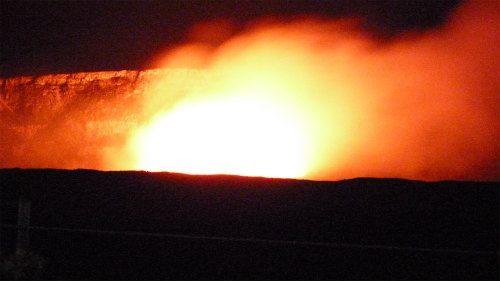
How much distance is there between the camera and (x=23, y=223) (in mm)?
5035

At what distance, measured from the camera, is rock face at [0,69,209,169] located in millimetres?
8367

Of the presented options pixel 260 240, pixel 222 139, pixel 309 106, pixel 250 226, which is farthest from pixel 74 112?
pixel 260 240

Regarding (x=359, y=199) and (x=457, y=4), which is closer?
(x=359, y=199)

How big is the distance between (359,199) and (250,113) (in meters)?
3.84

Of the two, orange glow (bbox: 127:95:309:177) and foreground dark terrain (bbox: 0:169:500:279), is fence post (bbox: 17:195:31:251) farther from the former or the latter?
orange glow (bbox: 127:95:309:177)

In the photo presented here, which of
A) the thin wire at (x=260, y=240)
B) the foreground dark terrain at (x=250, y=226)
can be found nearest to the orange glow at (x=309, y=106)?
the foreground dark terrain at (x=250, y=226)

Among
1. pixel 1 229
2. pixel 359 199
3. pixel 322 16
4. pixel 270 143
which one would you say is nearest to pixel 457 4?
pixel 322 16

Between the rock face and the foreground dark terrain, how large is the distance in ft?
10.7

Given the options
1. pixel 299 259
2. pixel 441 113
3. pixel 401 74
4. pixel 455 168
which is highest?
pixel 401 74

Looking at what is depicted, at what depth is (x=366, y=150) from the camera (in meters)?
7.55

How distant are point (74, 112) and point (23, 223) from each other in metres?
4.07

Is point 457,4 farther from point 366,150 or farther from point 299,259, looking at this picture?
point 299,259

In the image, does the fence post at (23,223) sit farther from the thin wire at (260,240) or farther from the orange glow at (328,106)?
the orange glow at (328,106)

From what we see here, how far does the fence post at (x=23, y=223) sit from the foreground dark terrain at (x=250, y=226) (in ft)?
0.27
